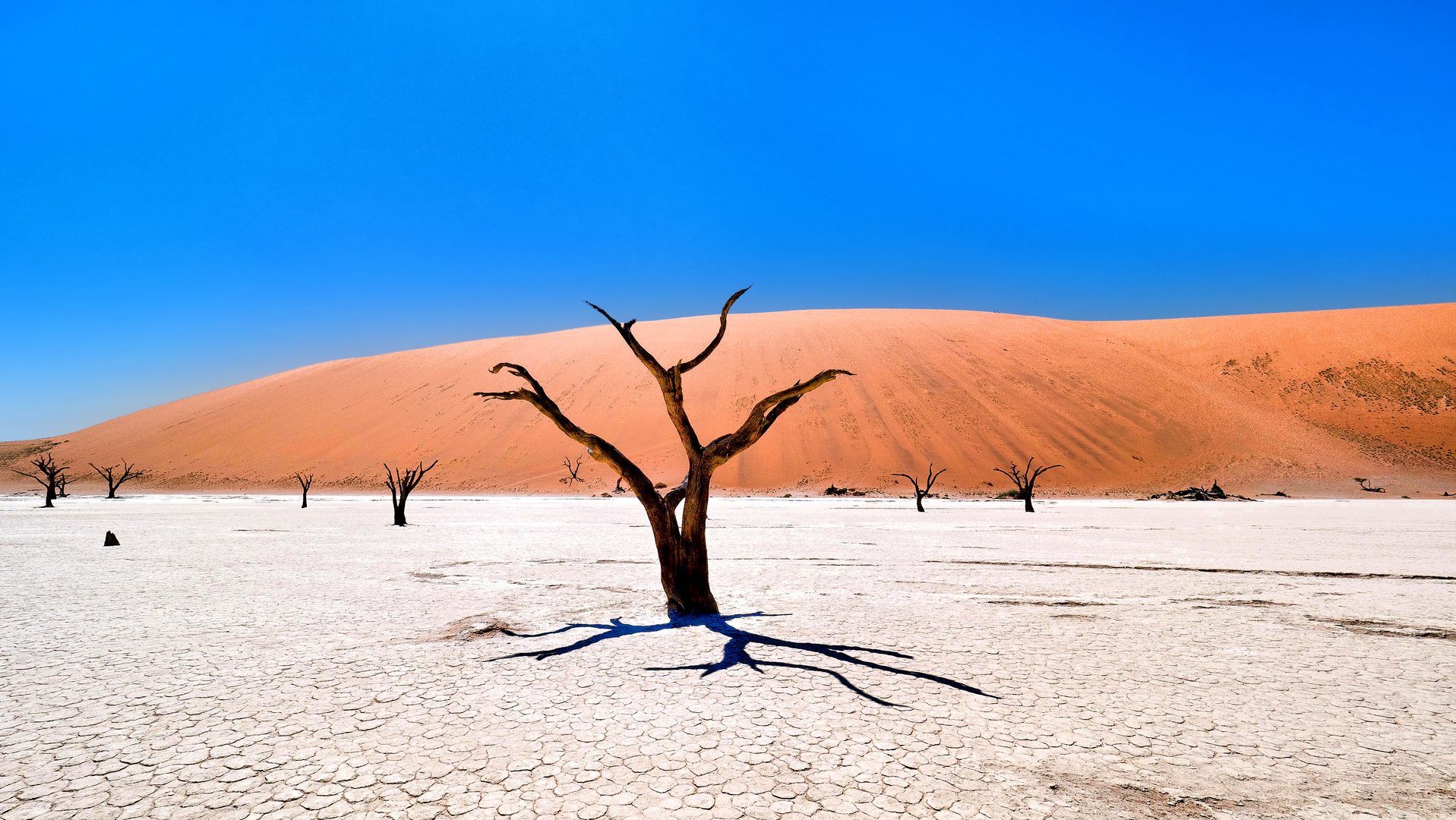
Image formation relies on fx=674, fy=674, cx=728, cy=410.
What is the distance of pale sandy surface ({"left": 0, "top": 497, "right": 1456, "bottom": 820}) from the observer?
3.18 metres

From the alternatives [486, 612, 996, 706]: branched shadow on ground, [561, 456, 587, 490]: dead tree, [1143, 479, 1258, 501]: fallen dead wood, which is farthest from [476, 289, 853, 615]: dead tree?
[561, 456, 587, 490]: dead tree

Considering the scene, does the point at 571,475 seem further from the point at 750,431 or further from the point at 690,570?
the point at 750,431

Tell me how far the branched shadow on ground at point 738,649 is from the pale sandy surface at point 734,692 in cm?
4

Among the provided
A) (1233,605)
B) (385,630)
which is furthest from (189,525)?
(1233,605)

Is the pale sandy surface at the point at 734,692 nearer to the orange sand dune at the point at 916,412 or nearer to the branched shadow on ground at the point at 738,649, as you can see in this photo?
the branched shadow on ground at the point at 738,649

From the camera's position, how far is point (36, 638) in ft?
19.6

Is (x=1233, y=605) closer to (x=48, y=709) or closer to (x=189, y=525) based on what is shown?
(x=48, y=709)

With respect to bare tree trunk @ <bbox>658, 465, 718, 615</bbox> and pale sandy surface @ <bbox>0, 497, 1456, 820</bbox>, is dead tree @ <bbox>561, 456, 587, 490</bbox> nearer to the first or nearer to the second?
pale sandy surface @ <bbox>0, 497, 1456, 820</bbox>

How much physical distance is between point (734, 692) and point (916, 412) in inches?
1719

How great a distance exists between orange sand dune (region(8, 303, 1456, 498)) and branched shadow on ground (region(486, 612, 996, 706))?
31597 mm

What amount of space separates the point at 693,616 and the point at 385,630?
9.58ft

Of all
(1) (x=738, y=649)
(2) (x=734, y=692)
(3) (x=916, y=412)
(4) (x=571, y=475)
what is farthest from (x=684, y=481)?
A: (3) (x=916, y=412)

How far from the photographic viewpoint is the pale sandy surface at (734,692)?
3.18 m

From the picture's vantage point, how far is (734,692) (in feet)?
15.2
